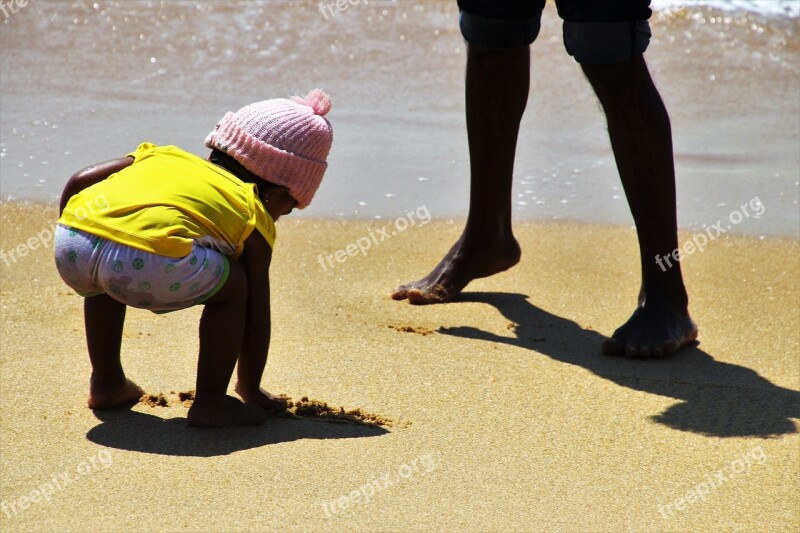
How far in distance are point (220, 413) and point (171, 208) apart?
0.49 m

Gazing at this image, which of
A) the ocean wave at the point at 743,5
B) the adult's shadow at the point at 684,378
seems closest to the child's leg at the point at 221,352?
the adult's shadow at the point at 684,378

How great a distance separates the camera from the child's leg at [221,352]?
2.40m

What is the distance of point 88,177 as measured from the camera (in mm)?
2541

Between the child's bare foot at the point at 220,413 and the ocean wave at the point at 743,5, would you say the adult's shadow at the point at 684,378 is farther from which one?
the ocean wave at the point at 743,5

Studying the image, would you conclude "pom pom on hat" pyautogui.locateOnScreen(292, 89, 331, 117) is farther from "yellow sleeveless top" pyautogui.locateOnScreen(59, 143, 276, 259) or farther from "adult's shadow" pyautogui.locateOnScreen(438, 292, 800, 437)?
"adult's shadow" pyautogui.locateOnScreen(438, 292, 800, 437)

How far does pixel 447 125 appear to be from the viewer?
5.68m

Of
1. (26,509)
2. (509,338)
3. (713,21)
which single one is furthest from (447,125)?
(26,509)

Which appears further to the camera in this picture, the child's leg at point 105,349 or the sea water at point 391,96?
the sea water at point 391,96

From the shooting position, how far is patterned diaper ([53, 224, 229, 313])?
2.30 meters

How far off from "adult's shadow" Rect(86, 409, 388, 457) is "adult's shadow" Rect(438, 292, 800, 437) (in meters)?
0.78

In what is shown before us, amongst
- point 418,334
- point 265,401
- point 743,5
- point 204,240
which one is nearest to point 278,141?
point 204,240

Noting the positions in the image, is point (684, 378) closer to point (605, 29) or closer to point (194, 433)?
point (605, 29)

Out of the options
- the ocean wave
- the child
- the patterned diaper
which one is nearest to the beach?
the child

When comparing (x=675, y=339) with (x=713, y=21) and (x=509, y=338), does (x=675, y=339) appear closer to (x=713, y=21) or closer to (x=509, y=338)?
(x=509, y=338)
